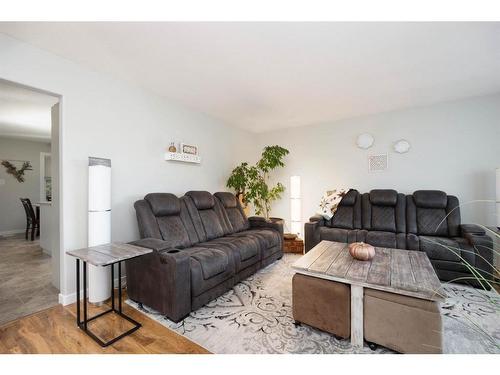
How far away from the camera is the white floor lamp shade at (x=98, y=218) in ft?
6.75

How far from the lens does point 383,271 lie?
5.56ft

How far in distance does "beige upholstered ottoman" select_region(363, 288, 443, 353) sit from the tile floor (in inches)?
109

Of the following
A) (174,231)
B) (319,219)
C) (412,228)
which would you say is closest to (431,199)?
(412,228)

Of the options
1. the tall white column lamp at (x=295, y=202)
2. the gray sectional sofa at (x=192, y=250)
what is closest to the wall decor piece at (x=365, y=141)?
the tall white column lamp at (x=295, y=202)

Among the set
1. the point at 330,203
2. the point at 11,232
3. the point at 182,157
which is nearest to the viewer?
the point at 182,157

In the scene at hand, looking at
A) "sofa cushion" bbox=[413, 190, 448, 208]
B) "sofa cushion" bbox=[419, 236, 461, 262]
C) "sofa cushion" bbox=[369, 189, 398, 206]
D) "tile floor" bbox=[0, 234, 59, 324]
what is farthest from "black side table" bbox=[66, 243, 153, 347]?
"sofa cushion" bbox=[413, 190, 448, 208]

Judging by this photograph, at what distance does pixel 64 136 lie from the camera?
6.95ft

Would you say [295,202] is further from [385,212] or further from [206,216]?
[206,216]

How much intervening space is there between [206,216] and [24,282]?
2184mm

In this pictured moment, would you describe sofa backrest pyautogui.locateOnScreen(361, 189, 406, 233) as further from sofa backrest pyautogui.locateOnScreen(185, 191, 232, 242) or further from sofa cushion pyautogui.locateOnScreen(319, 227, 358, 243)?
sofa backrest pyautogui.locateOnScreen(185, 191, 232, 242)

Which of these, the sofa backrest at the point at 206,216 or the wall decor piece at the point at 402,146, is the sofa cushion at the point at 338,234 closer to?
the sofa backrest at the point at 206,216
